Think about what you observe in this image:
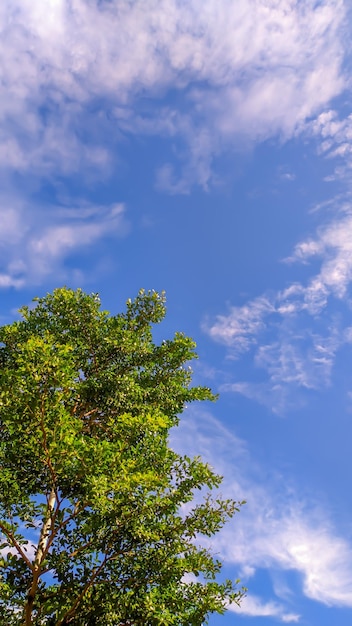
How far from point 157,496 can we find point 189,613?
10.0 ft

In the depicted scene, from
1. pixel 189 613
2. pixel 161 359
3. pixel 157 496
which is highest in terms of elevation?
pixel 161 359

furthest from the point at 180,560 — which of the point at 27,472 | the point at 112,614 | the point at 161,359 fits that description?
the point at 161,359

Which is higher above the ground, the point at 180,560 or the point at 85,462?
the point at 85,462

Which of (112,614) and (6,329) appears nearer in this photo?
(112,614)

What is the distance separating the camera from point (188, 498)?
1266cm

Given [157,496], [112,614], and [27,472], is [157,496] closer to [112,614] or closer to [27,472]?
[112,614]

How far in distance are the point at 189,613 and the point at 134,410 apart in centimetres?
660

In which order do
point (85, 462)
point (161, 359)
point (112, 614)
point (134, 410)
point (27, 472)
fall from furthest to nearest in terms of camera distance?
point (161, 359)
point (134, 410)
point (27, 472)
point (85, 462)
point (112, 614)

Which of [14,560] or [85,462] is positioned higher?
[85,462]

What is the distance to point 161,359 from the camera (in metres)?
18.1

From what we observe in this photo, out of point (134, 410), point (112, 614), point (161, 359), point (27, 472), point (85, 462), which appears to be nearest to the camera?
point (112, 614)

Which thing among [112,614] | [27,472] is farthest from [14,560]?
[112,614]

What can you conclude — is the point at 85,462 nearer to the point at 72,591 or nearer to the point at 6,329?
the point at 72,591

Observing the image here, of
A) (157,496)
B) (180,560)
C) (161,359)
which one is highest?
(161,359)
